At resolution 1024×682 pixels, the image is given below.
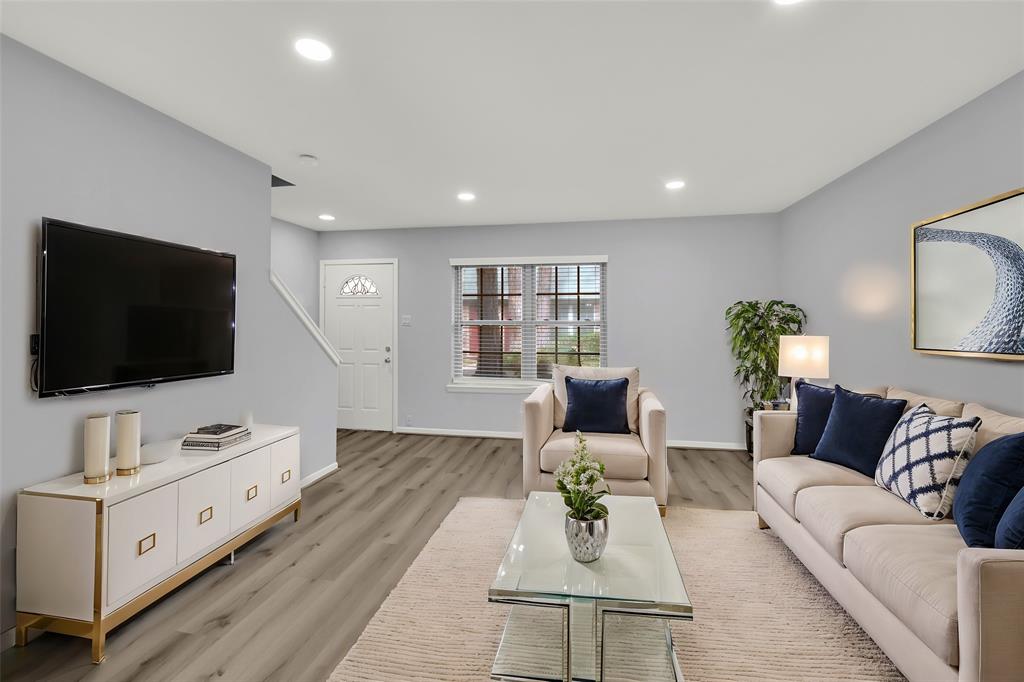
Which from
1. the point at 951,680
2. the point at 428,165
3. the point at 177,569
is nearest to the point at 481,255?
the point at 428,165

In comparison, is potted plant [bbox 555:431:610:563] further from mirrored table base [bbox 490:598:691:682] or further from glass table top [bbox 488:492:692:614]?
mirrored table base [bbox 490:598:691:682]

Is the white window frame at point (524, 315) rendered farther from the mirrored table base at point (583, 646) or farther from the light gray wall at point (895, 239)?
the mirrored table base at point (583, 646)

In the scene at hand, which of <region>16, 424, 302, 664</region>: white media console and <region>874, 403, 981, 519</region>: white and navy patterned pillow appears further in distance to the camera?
<region>874, 403, 981, 519</region>: white and navy patterned pillow

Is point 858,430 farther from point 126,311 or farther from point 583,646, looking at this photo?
point 126,311

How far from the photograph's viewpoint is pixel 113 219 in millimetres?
2379

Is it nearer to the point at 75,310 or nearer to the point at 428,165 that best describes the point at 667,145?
the point at 428,165

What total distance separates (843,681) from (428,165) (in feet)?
11.7

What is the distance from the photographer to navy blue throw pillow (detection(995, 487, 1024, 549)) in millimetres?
1479

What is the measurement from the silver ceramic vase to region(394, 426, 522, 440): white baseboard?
11.7 ft

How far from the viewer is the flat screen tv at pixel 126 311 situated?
2.04 metres

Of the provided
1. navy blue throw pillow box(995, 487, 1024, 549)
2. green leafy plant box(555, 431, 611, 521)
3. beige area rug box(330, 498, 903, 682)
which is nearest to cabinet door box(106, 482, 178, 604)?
beige area rug box(330, 498, 903, 682)

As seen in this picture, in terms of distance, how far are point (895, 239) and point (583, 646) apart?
3139mm

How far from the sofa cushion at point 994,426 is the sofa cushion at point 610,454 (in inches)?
64.7

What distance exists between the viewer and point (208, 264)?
2.87 meters
